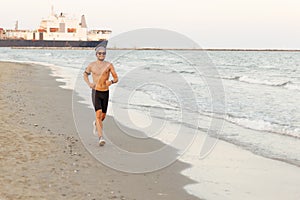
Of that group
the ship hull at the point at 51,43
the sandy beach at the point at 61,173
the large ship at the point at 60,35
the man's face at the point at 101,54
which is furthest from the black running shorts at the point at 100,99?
the ship hull at the point at 51,43

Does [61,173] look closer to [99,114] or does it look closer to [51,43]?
[99,114]

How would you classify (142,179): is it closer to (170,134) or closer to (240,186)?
(240,186)

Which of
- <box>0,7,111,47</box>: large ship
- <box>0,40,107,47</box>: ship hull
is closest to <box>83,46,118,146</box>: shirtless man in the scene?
<box>0,7,111,47</box>: large ship

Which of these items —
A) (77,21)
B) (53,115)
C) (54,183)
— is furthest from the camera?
(77,21)

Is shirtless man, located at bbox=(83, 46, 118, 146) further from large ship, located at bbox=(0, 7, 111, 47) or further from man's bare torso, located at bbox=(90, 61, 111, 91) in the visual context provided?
large ship, located at bbox=(0, 7, 111, 47)

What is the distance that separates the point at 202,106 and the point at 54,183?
1026cm

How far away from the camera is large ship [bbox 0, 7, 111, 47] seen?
131375 mm

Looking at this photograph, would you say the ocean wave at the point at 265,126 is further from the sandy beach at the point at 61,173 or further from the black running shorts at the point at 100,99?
the black running shorts at the point at 100,99

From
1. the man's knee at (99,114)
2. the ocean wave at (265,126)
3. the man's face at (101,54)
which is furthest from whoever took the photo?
the ocean wave at (265,126)

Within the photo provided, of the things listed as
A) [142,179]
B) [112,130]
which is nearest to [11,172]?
[142,179]

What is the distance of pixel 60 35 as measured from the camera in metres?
132

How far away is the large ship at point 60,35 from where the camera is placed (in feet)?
431

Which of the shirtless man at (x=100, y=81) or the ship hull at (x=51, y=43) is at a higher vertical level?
the ship hull at (x=51, y=43)

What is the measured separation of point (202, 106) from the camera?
1515 centimetres
